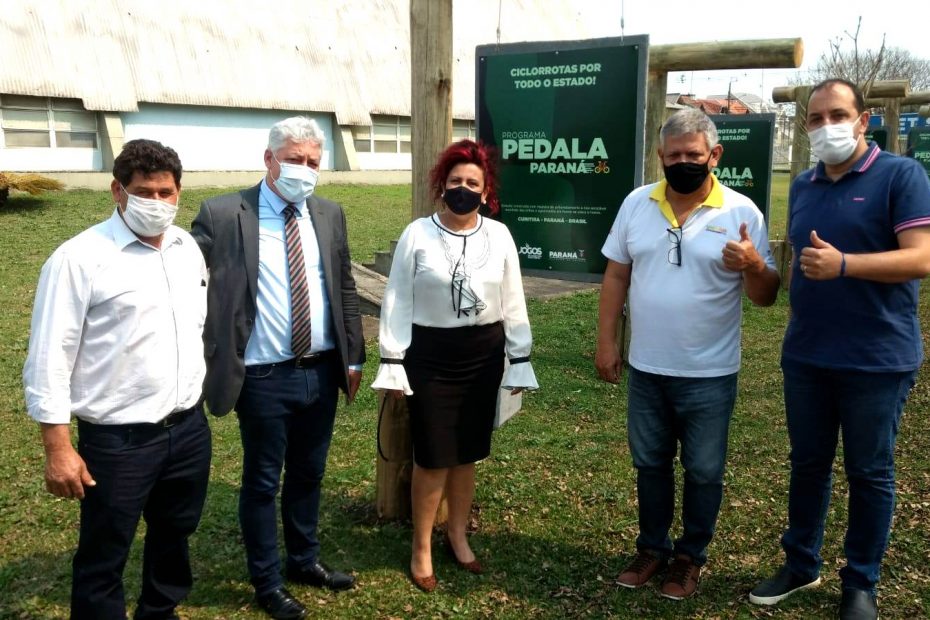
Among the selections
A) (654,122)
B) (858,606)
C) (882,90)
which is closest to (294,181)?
(858,606)

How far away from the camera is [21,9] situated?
20.8 meters

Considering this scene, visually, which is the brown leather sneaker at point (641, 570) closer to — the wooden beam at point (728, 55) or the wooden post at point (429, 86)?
the wooden post at point (429, 86)

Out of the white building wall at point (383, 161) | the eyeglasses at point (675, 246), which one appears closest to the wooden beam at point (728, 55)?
the eyeglasses at point (675, 246)

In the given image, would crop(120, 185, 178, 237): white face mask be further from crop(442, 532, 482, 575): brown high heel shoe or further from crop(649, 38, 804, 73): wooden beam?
crop(649, 38, 804, 73): wooden beam

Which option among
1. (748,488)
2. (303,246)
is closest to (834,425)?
(748,488)

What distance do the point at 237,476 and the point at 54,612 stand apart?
5.19 ft

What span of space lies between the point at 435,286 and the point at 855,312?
1.73 meters

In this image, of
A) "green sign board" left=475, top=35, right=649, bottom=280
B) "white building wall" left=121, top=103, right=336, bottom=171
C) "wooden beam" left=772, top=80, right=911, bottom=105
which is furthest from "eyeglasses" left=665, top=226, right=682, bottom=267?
"white building wall" left=121, top=103, right=336, bottom=171

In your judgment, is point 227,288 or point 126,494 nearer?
point 126,494

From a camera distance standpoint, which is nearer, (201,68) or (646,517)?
(646,517)

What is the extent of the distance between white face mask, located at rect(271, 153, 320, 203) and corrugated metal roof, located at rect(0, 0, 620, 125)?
17.2 m

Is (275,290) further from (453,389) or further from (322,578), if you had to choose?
(322,578)

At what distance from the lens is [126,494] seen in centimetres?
292

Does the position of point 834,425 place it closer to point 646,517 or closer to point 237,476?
point 646,517
